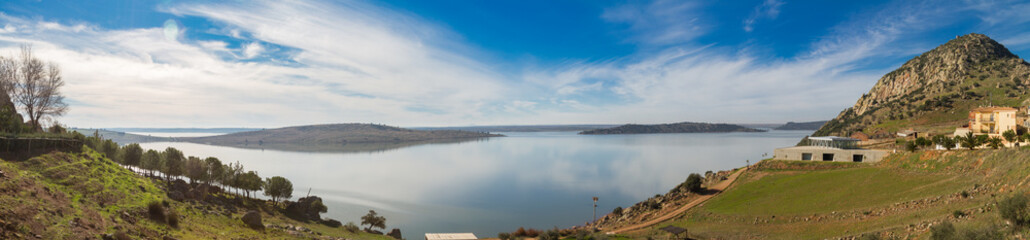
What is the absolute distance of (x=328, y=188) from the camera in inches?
2702

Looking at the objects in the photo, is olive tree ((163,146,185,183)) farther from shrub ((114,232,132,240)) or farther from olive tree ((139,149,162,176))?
shrub ((114,232,132,240))

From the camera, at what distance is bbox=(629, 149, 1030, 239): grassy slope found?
18703 millimetres

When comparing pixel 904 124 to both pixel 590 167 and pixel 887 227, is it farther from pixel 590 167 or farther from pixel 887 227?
pixel 887 227

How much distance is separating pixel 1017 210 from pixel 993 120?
4570 centimetres

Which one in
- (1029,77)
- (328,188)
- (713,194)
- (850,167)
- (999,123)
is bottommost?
(328,188)

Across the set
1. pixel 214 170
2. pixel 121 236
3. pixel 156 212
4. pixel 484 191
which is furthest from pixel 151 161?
pixel 484 191

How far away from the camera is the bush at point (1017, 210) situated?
12.5 meters

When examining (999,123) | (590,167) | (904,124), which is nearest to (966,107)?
(904,124)

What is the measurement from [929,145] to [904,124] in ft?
200

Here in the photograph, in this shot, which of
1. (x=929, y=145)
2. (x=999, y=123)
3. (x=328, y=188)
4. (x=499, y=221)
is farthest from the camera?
(x=328, y=188)

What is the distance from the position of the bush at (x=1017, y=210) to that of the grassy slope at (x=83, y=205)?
29622mm

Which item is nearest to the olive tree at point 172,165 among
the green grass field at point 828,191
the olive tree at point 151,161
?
the olive tree at point 151,161

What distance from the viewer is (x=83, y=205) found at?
16.4 meters

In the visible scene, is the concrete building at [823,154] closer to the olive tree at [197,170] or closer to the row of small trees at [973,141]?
the row of small trees at [973,141]
